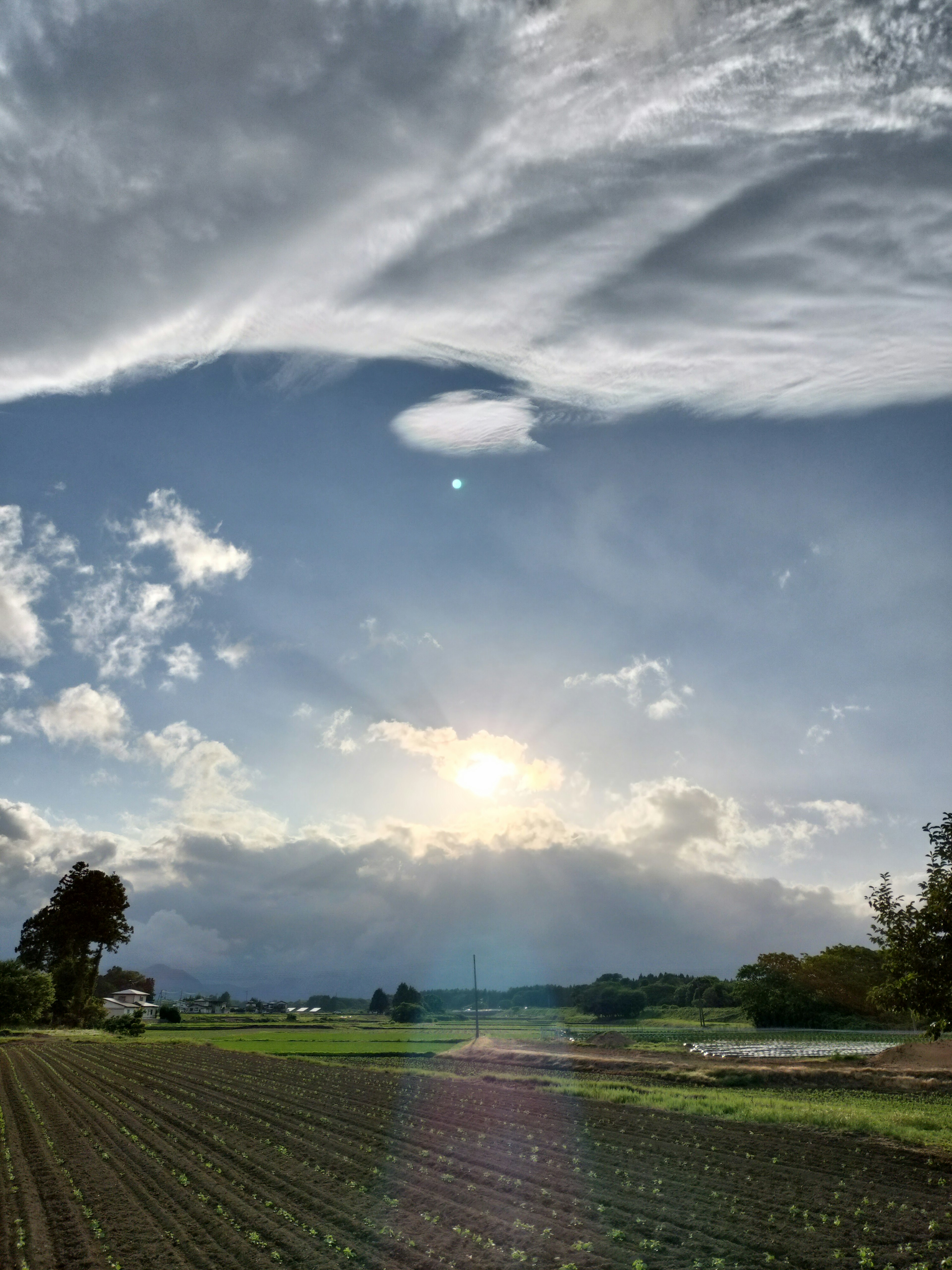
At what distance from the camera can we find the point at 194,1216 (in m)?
18.1

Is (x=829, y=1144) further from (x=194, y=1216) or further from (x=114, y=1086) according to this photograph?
(x=114, y=1086)

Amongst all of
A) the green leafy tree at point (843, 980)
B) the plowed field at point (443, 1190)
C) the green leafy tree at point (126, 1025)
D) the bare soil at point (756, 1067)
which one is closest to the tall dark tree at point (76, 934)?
the green leafy tree at point (126, 1025)

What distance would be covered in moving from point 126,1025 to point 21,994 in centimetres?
1380

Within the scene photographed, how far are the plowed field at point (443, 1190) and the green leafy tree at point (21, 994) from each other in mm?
56816

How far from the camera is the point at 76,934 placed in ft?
311

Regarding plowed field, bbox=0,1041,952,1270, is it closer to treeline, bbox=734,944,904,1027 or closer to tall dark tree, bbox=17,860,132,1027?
tall dark tree, bbox=17,860,132,1027

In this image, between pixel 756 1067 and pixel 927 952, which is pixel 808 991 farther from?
pixel 927 952

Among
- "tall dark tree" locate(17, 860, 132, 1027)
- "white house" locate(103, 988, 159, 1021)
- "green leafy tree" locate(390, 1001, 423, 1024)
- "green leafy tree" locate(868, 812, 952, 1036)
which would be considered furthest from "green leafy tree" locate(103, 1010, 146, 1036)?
"green leafy tree" locate(868, 812, 952, 1036)

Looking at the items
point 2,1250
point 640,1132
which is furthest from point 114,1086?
point 2,1250

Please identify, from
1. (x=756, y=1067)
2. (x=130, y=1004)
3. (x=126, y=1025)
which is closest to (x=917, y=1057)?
(x=756, y=1067)

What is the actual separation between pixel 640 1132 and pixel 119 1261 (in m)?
19.8

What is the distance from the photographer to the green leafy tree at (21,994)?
272 feet

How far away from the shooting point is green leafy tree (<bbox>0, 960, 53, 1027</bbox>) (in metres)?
82.8

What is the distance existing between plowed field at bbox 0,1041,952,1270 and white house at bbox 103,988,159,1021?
129 metres
